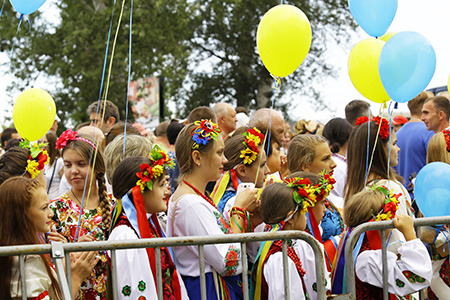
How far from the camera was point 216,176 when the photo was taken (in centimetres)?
404

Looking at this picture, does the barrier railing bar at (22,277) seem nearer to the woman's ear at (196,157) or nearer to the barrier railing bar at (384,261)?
the woman's ear at (196,157)

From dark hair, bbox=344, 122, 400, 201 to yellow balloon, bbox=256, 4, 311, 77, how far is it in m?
0.78

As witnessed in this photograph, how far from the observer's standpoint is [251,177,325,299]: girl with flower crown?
357 cm

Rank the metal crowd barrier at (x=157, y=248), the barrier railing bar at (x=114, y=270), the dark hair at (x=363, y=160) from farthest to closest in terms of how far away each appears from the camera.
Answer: the dark hair at (x=363, y=160) → the barrier railing bar at (x=114, y=270) → the metal crowd barrier at (x=157, y=248)

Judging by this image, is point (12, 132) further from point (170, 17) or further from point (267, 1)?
point (267, 1)

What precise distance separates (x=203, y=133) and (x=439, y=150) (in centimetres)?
228

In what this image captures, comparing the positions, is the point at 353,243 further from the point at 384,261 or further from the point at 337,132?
the point at 337,132

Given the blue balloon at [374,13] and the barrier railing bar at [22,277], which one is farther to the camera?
the blue balloon at [374,13]

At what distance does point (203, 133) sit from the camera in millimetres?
3998

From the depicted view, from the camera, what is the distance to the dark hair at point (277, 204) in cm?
373

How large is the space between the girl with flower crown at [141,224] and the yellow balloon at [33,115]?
185 centimetres

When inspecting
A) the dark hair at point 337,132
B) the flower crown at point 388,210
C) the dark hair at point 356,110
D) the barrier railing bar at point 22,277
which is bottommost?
the barrier railing bar at point 22,277

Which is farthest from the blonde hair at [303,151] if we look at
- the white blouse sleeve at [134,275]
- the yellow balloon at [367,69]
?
the white blouse sleeve at [134,275]

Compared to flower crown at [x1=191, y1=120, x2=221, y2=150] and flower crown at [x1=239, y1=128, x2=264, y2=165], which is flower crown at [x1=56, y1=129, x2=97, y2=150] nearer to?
flower crown at [x1=191, y1=120, x2=221, y2=150]
